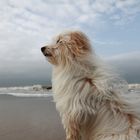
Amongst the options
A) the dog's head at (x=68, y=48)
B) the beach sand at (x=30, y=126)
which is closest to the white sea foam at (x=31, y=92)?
the beach sand at (x=30, y=126)

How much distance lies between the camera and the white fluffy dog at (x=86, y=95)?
483 cm

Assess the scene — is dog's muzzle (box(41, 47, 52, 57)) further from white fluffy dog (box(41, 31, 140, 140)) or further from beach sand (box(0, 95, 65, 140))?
beach sand (box(0, 95, 65, 140))

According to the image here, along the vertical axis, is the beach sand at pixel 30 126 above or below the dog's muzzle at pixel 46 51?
below

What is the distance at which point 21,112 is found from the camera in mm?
13289

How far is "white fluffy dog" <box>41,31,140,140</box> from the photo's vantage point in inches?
190

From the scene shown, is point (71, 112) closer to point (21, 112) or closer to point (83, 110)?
point (83, 110)

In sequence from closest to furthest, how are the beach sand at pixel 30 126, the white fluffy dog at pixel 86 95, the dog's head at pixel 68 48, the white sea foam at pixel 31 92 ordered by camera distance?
1. the white fluffy dog at pixel 86 95
2. the dog's head at pixel 68 48
3. the beach sand at pixel 30 126
4. the white sea foam at pixel 31 92

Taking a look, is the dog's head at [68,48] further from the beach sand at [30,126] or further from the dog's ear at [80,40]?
the beach sand at [30,126]

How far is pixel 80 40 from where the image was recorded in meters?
5.21

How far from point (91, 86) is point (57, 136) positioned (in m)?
4.22

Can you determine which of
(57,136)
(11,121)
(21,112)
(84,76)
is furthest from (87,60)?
(21,112)

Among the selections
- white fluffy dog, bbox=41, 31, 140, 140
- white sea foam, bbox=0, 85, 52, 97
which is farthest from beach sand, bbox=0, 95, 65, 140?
white sea foam, bbox=0, 85, 52, 97

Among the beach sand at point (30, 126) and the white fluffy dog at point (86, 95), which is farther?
the beach sand at point (30, 126)

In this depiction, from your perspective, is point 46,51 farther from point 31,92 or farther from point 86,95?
point 31,92
